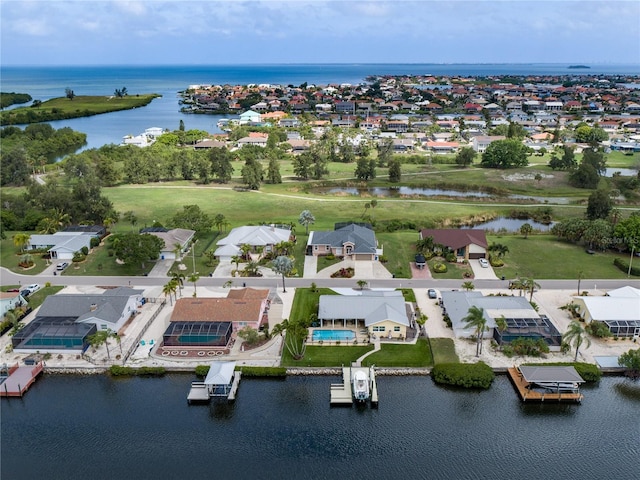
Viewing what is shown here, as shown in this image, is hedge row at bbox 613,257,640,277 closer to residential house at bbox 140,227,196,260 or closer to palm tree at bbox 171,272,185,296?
palm tree at bbox 171,272,185,296

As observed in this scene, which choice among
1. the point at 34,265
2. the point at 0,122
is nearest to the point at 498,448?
the point at 34,265

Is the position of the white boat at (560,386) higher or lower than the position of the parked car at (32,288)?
higher

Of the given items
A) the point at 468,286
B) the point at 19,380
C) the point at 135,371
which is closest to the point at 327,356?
the point at 135,371

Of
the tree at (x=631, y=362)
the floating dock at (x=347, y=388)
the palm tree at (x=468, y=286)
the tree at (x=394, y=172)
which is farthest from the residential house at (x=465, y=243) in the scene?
the tree at (x=394, y=172)

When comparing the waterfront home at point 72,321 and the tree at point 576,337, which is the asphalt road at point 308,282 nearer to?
the waterfront home at point 72,321

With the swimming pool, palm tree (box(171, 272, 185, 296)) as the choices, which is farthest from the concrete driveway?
palm tree (box(171, 272, 185, 296))
